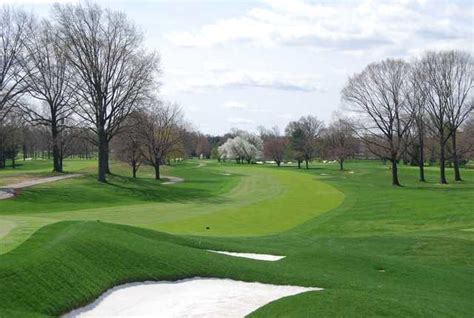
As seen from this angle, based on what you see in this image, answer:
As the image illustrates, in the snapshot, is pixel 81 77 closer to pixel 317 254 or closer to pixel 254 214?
pixel 254 214

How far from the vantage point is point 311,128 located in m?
175

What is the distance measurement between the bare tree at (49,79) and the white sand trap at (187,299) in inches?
1780

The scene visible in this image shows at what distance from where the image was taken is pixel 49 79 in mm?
63219

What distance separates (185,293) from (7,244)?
15.9 ft

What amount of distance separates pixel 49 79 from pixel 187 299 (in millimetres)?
55598

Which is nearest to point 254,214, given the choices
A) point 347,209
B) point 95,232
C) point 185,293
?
point 347,209

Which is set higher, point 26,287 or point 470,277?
point 26,287

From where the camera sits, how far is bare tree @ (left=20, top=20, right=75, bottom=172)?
56144 mm

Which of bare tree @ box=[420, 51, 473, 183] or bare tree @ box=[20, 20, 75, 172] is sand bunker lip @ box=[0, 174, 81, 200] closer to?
bare tree @ box=[20, 20, 75, 172]

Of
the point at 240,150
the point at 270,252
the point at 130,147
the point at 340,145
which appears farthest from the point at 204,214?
the point at 240,150

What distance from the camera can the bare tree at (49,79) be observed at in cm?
5614

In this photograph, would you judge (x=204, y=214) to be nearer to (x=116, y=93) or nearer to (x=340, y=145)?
(x=116, y=93)

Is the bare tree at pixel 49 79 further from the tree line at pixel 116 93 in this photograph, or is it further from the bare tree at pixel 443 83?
the bare tree at pixel 443 83

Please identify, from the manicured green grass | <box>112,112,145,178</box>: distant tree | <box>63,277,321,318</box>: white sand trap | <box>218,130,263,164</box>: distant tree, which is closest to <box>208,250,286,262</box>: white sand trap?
the manicured green grass
